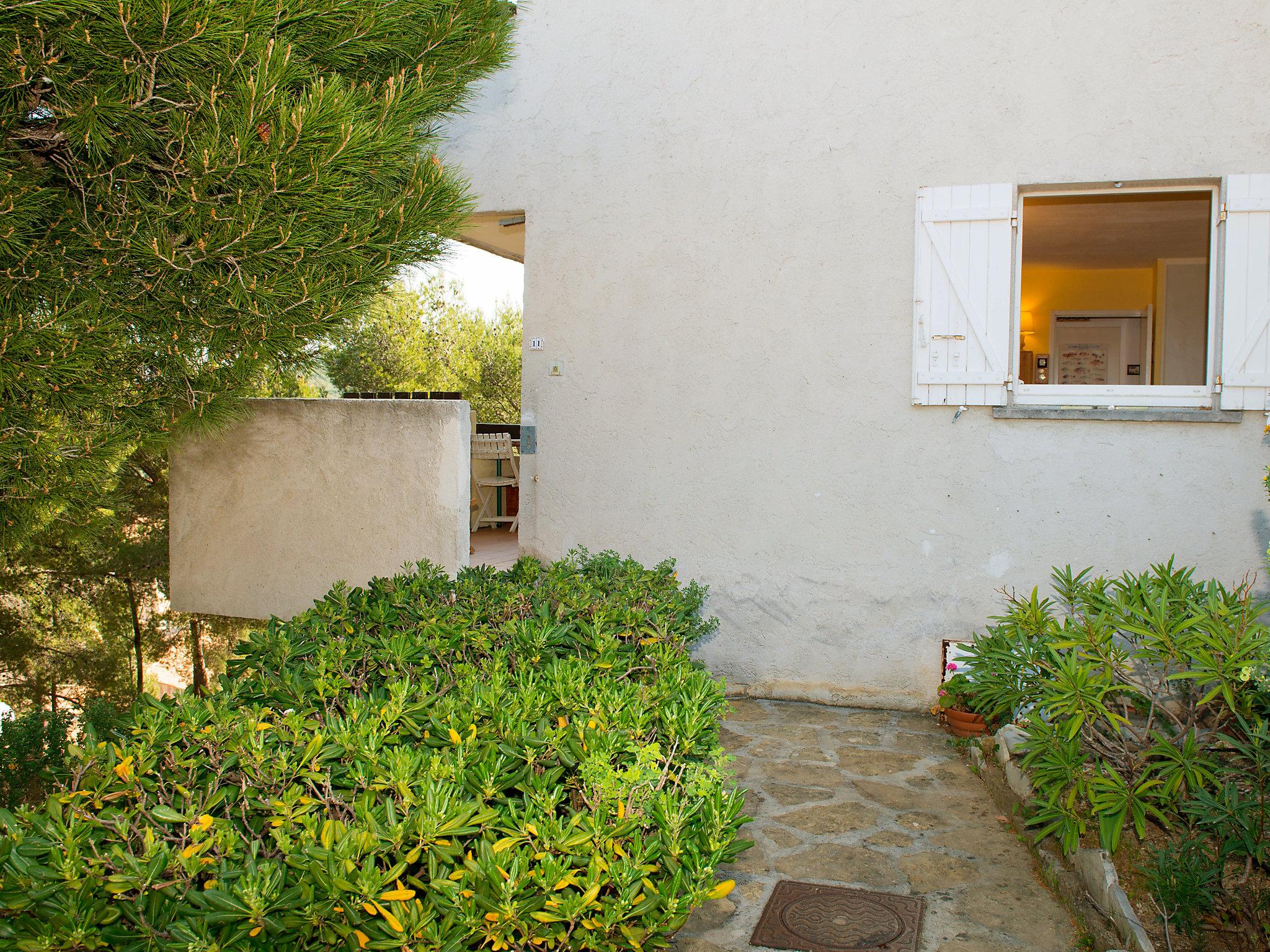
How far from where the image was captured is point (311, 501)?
17.8ft

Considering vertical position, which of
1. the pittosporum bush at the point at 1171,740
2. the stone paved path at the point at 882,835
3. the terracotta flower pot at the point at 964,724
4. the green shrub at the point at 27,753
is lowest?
the green shrub at the point at 27,753

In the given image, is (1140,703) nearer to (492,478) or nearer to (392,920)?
(392,920)

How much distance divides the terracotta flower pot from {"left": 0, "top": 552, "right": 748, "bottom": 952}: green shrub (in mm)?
2679

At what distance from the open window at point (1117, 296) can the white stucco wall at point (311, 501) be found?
324 cm

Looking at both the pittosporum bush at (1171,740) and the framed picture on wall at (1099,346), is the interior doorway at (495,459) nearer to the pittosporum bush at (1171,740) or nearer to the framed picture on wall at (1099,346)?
the pittosporum bush at (1171,740)

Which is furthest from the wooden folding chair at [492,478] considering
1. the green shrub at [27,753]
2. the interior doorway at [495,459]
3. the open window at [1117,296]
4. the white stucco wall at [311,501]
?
the open window at [1117,296]

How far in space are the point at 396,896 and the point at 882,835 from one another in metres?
2.51

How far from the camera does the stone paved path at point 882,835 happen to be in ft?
9.18

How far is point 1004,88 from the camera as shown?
16.3ft

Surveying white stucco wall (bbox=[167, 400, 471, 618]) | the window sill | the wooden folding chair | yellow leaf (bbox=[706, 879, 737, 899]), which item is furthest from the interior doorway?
yellow leaf (bbox=[706, 879, 737, 899])

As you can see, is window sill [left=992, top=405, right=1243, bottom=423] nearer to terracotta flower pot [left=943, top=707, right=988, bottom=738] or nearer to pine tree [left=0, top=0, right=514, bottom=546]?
terracotta flower pot [left=943, top=707, right=988, bottom=738]

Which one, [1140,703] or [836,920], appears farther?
[1140,703]

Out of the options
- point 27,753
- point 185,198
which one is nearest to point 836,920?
point 185,198

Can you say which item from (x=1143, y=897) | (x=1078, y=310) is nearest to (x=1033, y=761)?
(x=1143, y=897)
